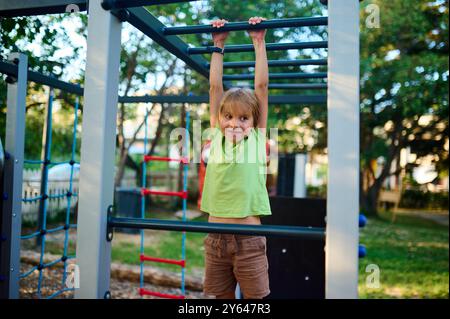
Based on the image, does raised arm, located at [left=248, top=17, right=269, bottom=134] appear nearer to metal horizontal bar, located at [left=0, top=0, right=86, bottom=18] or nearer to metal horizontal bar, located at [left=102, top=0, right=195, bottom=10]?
metal horizontal bar, located at [left=102, top=0, right=195, bottom=10]

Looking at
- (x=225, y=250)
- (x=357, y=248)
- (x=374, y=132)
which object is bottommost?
(x=225, y=250)

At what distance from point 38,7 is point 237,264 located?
1368mm

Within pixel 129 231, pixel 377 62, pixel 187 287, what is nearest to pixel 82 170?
pixel 187 287

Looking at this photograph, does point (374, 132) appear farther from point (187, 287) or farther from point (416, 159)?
point (187, 287)

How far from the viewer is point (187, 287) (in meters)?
4.39

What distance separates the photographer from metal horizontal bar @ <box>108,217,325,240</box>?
3.90ft

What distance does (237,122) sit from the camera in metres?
1.69

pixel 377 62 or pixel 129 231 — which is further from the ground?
pixel 377 62

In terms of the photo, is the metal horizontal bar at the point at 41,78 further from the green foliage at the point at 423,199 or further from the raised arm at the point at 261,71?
the green foliage at the point at 423,199

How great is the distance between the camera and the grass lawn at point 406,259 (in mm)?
4406

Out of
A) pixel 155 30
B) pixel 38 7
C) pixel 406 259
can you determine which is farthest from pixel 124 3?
pixel 406 259

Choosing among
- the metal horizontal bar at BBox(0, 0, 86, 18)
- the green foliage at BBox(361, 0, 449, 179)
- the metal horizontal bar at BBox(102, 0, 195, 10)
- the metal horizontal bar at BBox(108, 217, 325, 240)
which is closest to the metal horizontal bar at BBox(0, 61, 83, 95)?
the metal horizontal bar at BBox(0, 0, 86, 18)

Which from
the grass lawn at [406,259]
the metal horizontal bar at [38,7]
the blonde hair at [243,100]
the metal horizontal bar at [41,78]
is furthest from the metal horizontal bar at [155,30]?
the grass lawn at [406,259]
